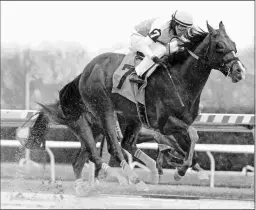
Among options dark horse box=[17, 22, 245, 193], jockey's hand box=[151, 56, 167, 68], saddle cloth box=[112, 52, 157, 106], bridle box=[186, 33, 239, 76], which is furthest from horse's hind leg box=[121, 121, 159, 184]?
bridle box=[186, 33, 239, 76]

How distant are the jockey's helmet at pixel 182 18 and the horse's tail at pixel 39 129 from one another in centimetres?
188

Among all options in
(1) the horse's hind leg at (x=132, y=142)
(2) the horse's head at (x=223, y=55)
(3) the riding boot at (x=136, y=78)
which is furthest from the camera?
(1) the horse's hind leg at (x=132, y=142)

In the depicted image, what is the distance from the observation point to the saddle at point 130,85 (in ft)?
21.2

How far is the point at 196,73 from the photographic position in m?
6.08

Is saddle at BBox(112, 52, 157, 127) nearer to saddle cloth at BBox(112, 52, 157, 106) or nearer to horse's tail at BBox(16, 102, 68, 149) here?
saddle cloth at BBox(112, 52, 157, 106)

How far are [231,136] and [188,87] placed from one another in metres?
3.84

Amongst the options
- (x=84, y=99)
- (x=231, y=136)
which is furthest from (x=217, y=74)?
Answer: (x=84, y=99)

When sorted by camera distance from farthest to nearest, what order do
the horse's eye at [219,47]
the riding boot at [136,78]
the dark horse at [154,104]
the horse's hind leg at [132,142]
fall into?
the horse's hind leg at [132,142]
the riding boot at [136,78]
the dark horse at [154,104]
the horse's eye at [219,47]

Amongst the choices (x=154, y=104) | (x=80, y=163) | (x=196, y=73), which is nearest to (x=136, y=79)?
(x=154, y=104)

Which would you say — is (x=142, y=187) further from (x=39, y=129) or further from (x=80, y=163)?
(x=39, y=129)

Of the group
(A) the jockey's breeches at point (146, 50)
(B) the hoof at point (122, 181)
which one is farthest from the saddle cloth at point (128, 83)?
(B) the hoof at point (122, 181)

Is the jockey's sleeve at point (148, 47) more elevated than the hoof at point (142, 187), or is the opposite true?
the jockey's sleeve at point (148, 47)

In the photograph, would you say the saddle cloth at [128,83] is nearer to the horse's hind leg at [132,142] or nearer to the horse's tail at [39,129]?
A: the horse's hind leg at [132,142]

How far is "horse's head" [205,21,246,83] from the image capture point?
18.7ft
